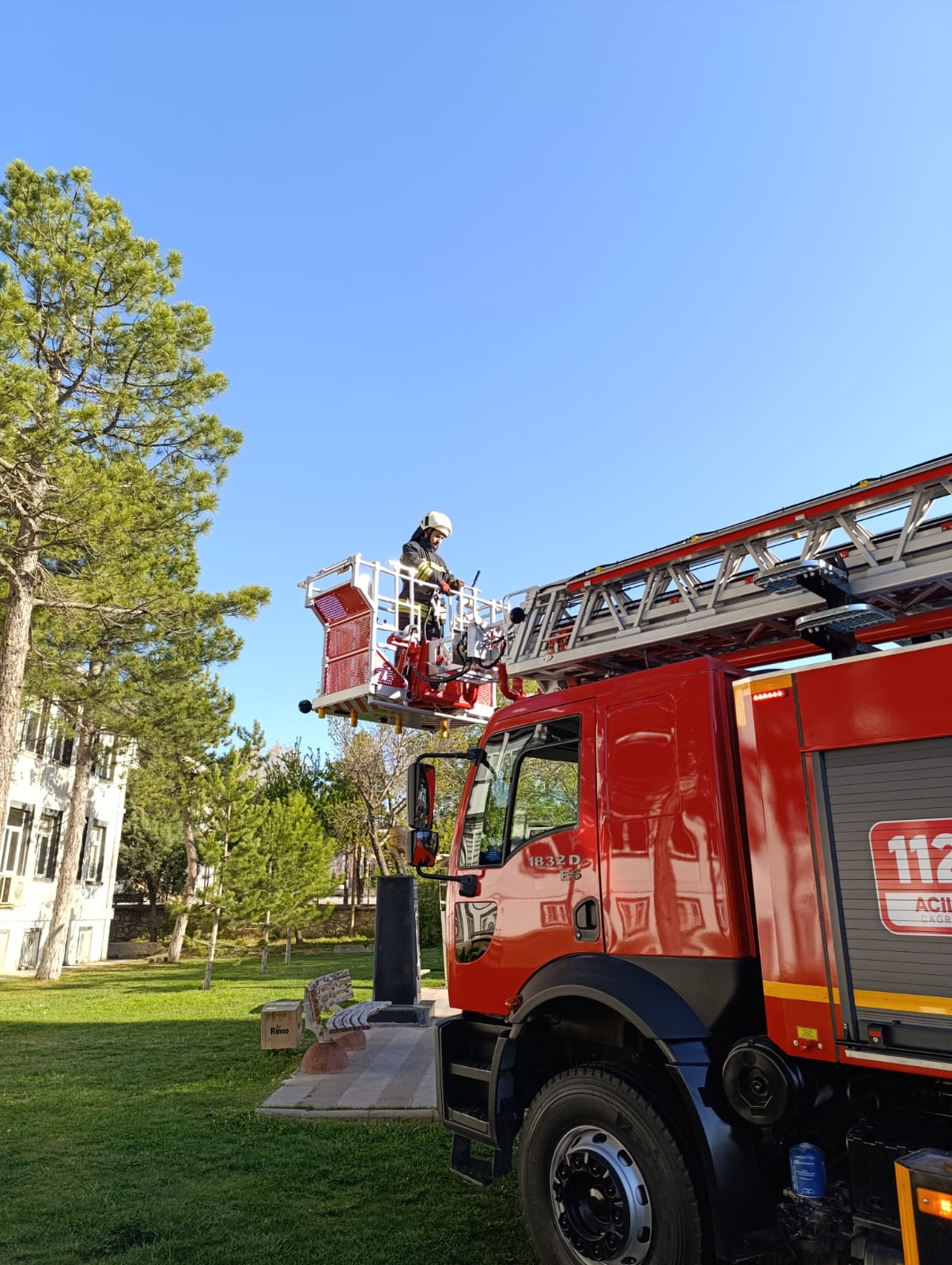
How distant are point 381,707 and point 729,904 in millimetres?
4520

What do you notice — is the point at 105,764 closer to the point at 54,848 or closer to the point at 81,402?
the point at 54,848

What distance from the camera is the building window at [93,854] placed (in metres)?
28.7

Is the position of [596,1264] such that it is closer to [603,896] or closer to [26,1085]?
[603,896]

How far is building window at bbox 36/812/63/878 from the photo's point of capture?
26234 millimetres

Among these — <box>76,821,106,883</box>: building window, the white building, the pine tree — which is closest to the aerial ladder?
the pine tree

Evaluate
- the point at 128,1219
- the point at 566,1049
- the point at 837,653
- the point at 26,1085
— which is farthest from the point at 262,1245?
the point at 26,1085

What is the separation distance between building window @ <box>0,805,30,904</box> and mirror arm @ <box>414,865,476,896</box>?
2323 cm

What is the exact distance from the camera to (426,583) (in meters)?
8.40

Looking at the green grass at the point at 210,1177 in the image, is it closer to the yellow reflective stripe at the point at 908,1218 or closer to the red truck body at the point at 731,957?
the red truck body at the point at 731,957

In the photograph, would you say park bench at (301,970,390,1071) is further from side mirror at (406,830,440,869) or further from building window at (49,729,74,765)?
building window at (49,729,74,765)

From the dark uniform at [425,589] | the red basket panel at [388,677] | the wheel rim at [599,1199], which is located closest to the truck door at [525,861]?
the wheel rim at [599,1199]

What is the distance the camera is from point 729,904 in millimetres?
3842

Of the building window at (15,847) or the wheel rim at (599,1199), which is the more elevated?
the building window at (15,847)

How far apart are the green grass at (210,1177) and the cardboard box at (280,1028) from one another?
17cm
